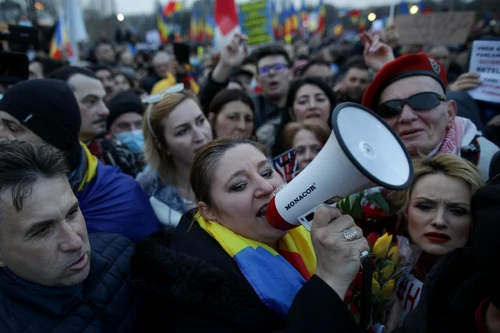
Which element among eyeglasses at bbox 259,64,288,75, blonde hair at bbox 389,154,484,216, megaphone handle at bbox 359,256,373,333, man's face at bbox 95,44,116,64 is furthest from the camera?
man's face at bbox 95,44,116,64

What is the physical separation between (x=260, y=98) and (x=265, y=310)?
4317 mm

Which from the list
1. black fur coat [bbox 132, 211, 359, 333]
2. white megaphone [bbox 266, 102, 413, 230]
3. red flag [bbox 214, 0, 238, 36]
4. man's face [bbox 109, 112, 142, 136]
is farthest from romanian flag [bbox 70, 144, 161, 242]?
red flag [bbox 214, 0, 238, 36]

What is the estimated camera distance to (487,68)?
10.8 feet

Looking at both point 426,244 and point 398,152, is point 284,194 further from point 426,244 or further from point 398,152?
point 426,244

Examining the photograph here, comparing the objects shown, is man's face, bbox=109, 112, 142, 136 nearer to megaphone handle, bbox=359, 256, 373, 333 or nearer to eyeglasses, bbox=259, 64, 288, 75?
eyeglasses, bbox=259, 64, 288, 75

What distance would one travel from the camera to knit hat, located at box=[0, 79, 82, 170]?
8.03 ft

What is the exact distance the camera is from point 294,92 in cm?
446

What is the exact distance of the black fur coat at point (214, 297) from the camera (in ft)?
4.76

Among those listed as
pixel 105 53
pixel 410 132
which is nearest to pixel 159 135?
pixel 410 132

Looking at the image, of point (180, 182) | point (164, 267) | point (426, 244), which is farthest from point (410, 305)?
point (180, 182)

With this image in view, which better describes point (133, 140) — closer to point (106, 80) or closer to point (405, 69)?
point (106, 80)

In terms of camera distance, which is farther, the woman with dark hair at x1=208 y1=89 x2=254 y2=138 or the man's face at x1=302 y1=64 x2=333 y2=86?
the man's face at x1=302 y1=64 x2=333 y2=86

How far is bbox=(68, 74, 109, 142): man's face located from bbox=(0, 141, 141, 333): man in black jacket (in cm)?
189

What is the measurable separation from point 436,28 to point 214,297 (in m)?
4.69
